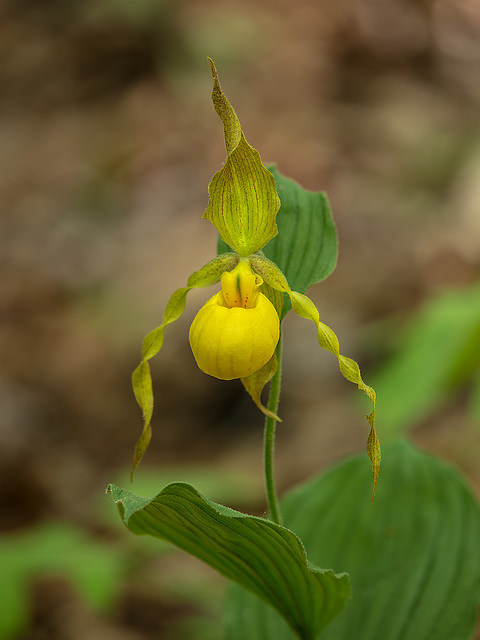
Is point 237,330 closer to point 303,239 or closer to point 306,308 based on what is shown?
point 306,308

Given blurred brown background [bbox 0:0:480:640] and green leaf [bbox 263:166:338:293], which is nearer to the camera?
green leaf [bbox 263:166:338:293]

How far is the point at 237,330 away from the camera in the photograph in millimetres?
1222

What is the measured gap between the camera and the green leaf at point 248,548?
114cm

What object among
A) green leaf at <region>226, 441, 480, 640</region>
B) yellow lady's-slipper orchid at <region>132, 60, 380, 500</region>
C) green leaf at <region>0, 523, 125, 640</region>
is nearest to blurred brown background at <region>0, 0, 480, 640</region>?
green leaf at <region>0, 523, 125, 640</region>

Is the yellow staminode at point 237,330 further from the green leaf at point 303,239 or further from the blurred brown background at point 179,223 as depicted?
the blurred brown background at point 179,223

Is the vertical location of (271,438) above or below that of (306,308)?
below

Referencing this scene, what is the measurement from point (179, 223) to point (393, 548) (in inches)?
146

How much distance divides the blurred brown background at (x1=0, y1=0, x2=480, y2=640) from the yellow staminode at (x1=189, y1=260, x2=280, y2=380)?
1200 mm

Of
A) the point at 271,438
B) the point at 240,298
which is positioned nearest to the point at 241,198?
the point at 240,298

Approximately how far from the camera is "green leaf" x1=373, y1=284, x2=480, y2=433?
2.11 meters

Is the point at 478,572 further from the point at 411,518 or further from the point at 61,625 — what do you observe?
the point at 61,625

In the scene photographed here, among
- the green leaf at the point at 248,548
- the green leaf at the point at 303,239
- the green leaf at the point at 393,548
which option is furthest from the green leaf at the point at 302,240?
the green leaf at the point at 393,548

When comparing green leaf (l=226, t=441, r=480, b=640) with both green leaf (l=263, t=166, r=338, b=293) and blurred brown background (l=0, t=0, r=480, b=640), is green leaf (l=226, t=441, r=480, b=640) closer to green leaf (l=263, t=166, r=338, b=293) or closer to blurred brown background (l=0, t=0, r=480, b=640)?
green leaf (l=263, t=166, r=338, b=293)

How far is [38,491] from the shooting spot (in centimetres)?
331
